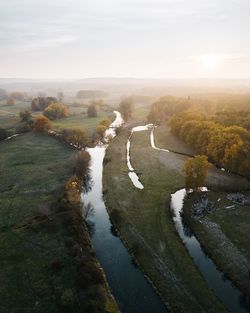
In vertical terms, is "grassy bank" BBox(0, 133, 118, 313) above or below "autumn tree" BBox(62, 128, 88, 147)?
above

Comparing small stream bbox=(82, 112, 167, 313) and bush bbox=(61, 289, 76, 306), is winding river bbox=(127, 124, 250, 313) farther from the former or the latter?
bush bbox=(61, 289, 76, 306)

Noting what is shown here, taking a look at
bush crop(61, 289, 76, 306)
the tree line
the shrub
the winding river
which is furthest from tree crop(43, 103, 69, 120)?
bush crop(61, 289, 76, 306)

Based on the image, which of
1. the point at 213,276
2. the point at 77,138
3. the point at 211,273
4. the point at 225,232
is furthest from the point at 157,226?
the point at 77,138

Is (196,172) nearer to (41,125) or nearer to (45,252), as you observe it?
(45,252)

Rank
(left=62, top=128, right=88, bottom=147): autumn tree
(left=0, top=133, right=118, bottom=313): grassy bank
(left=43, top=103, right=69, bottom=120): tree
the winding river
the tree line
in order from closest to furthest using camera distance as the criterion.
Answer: (left=0, top=133, right=118, bottom=313): grassy bank
the winding river
the tree line
(left=62, top=128, right=88, bottom=147): autumn tree
(left=43, top=103, right=69, bottom=120): tree

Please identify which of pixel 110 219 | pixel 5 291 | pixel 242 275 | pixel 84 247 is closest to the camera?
pixel 5 291

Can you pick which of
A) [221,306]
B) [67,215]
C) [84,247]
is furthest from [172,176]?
[221,306]

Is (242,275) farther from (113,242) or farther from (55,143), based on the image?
(55,143)
